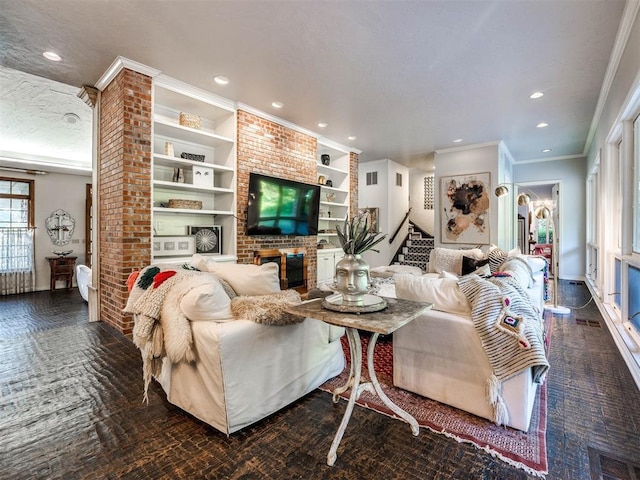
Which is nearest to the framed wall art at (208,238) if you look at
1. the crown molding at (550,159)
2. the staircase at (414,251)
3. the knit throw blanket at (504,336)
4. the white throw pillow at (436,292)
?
the white throw pillow at (436,292)

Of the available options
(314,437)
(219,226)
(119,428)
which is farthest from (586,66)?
(119,428)

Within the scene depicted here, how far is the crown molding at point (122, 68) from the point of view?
10.5ft

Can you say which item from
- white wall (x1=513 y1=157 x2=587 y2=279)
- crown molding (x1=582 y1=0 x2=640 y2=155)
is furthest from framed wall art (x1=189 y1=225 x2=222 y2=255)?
white wall (x1=513 y1=157 x2=587 y2=279)

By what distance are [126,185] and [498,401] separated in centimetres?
379

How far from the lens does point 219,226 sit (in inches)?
179

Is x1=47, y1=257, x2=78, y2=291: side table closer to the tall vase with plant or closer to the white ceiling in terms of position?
the white ceiling

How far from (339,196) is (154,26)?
4517 mm

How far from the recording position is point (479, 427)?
71.1 inches

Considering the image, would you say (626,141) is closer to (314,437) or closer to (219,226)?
(314,437)

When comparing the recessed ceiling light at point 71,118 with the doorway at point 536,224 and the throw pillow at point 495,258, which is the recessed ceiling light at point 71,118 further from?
the doorway at point 536,224

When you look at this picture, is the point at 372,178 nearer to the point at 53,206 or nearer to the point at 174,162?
the point at 174,162

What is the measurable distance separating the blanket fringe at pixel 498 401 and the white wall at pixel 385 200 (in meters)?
5.59

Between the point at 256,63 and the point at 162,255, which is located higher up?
the point at 256,63

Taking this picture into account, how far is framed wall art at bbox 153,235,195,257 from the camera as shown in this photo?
12.2 ft
